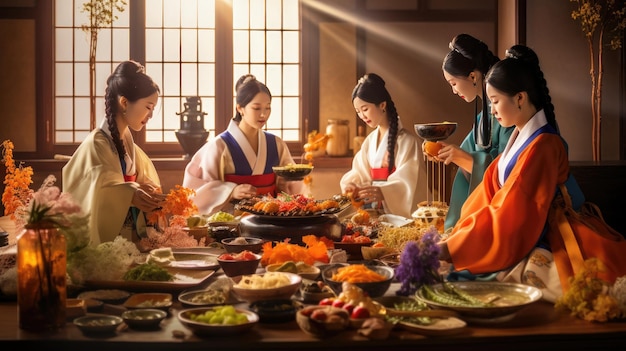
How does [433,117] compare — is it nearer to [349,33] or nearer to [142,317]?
[349,33]

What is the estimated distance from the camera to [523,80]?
3176mm

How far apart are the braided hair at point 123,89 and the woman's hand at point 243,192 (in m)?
1.34

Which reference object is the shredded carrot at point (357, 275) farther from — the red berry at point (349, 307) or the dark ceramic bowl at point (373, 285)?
the red berry at point (349, 307)

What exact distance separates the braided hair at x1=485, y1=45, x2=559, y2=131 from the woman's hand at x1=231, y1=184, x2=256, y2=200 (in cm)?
278

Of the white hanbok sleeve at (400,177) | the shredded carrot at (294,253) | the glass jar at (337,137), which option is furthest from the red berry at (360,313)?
the glass jar at (337,137)

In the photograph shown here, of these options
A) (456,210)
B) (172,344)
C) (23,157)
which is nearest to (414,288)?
(172,344)

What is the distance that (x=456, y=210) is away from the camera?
13.7 feet

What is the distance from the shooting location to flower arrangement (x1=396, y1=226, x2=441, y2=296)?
279 centimetres

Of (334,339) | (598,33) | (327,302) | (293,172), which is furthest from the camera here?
(598,33)

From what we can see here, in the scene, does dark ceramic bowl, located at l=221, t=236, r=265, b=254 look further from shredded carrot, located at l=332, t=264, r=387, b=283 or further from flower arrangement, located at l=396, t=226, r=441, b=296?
flower arrangement, located at l=396, t=226, r=441, b=296

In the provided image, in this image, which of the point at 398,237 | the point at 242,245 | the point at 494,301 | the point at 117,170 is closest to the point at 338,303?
A: the point at 494,301

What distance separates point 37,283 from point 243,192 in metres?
3.21

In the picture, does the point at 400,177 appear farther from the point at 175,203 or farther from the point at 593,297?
the point at 593,297

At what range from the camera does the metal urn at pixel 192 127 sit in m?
7.46
